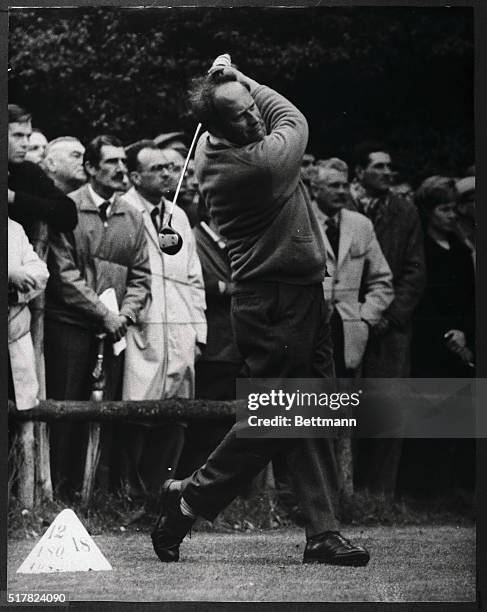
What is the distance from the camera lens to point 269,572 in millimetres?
6078

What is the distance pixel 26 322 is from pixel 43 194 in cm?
72

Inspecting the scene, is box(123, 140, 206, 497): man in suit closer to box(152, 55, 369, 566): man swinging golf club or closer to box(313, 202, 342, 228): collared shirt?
box(152, 55, 369, 566): man swinging golf club

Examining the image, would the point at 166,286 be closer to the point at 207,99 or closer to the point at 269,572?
the point at 207,99

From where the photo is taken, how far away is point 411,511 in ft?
21.0

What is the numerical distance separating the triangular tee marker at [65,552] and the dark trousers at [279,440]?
23.4 inches

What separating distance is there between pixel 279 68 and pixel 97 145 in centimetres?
110

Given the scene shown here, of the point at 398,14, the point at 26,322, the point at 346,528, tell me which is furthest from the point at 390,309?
the point at 26,322

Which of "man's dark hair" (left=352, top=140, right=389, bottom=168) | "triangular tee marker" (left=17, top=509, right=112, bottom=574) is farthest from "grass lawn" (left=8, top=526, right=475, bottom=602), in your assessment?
"man's dark hair" (left=352, top=140, right=389, bottom=168)

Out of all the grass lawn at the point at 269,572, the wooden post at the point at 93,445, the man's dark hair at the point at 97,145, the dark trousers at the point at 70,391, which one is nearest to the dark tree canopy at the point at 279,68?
the man's dark hair at the point at 97,145

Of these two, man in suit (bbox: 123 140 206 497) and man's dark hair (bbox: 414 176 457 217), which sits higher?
man's dark hair (bbox: 414 176 457 217)

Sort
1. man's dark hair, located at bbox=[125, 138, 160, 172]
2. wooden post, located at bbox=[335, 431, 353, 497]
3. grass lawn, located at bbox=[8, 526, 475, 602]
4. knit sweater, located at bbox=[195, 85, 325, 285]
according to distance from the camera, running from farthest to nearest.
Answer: man's dark hair, located at bbox=[125, 138, 160, 172]
wooden post, located at bbox=[335, 431, 353, 497]
knit sweater, located at bbox=[195, 85, 325, 285]
grass lawn, located at bbox=[8, 526, 475, 602]

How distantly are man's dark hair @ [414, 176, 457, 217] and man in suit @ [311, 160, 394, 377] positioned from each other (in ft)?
1.03

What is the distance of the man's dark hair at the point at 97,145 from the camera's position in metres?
6.36

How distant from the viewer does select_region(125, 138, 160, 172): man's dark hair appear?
6375 mm
